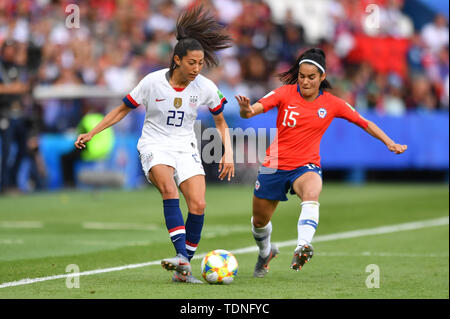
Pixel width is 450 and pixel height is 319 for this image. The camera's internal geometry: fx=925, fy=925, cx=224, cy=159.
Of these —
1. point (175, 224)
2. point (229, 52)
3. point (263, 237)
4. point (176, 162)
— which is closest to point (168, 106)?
point (176, 162)

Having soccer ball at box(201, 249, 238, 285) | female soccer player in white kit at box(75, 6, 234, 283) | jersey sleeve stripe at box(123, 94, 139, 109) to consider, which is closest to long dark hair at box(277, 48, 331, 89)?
female soccer player in white kit at box(75, 6, 234, 283)

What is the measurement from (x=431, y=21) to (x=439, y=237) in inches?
591

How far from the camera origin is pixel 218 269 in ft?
26.8

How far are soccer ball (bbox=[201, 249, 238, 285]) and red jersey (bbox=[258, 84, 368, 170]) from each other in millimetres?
1168

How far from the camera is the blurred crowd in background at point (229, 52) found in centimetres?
2033

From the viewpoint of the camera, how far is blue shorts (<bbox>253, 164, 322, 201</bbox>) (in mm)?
8828

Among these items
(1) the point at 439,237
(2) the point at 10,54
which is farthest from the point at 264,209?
(2) the point at 10,54

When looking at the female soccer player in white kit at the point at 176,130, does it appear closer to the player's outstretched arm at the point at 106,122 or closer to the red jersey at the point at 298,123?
the player's outstretched arm at the point at 106,122

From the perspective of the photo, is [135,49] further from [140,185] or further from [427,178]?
[427,178]

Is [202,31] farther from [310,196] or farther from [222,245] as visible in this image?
[222,245]

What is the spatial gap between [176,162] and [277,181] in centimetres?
100

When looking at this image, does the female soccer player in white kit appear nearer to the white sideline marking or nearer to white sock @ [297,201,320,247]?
white sock @ [297,201,320,247]
